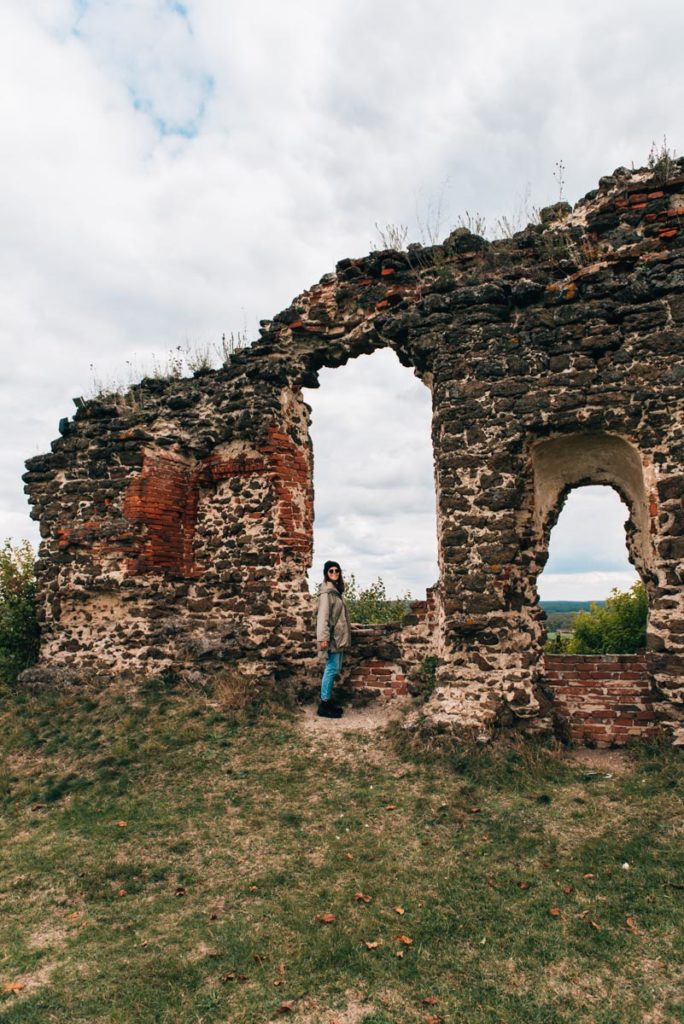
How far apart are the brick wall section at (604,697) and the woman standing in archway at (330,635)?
2.58 metres

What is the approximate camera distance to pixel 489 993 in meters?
3.59

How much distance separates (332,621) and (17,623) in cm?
517

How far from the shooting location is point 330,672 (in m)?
8.13

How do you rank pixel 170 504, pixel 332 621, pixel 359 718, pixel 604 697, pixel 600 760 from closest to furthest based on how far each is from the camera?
pixel 600 760 → pixel 604 697 → pixel 359 718 → pixel 332 621 → pixel 170 504

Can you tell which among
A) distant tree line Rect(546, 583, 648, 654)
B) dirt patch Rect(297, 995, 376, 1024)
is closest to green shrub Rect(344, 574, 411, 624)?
distant tree line Rect(546, 583, 648, 654)

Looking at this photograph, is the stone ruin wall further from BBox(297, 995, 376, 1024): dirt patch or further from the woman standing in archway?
BBox(297, 995, 376, 1024): dirt patch

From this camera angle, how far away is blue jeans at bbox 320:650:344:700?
8.10 meters

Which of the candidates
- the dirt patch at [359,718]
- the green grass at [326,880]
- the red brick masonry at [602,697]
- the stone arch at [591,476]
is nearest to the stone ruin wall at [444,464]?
the stone arch at [591,476]

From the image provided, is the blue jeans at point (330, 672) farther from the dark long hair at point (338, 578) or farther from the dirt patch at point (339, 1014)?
the dirt patch at point (339, 1014)

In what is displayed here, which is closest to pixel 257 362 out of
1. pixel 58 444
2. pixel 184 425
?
pixel 184 425

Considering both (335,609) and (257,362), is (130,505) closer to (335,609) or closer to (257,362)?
(257,362)

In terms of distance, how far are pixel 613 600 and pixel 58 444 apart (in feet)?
38.0

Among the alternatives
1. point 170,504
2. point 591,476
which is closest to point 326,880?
point 591,476

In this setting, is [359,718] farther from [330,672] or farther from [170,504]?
[170,504]
